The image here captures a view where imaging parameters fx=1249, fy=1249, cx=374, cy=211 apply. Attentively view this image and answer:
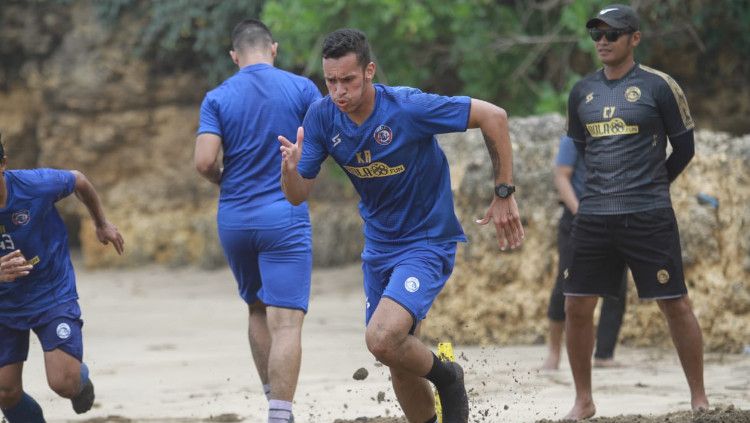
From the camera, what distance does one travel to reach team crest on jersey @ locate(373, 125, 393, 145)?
17.5 ft

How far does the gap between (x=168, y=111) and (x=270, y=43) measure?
10135 millimetres

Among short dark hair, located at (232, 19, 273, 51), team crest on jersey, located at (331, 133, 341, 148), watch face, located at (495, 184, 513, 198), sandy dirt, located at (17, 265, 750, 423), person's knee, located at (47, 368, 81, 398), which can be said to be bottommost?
sandy dirt, located at (17, 265, 750, 423)

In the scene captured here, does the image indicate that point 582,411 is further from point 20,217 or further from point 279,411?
point 20,217

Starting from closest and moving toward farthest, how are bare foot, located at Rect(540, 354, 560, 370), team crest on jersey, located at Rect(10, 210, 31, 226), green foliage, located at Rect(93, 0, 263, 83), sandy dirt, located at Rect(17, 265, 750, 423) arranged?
team crest on jersey, located at Rect(10, 210, 31, 226) → sandy dirt, located at Rect(17, 265, 750, 423) → bare foot, located at Rect(540, 354, 560, 370) → green foliage, located at Rect(93, 0, 263, 83)

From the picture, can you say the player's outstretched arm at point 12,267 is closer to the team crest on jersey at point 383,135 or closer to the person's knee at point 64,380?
the person's knee at point 64,380

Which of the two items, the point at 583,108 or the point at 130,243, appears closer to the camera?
the point at 583,108

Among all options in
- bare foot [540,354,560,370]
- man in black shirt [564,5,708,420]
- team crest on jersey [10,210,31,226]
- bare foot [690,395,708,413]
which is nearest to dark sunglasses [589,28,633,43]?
man in black shirt [564,5,708,420]

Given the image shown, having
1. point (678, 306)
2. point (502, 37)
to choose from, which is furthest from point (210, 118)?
point (502, 37)

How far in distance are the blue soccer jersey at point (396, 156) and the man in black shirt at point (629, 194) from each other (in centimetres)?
103

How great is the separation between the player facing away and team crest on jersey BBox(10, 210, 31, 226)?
57.2 inches

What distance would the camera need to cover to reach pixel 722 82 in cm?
1335

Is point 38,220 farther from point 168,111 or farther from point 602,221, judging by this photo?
point 168,111

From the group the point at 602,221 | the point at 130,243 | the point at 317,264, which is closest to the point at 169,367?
the point at 602,221

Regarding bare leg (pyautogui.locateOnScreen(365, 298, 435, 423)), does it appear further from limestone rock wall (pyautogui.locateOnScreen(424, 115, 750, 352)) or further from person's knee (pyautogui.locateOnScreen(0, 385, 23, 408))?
limestone rock wall (pyautogui.locateOnScreen(424, 115, 750, 352))
